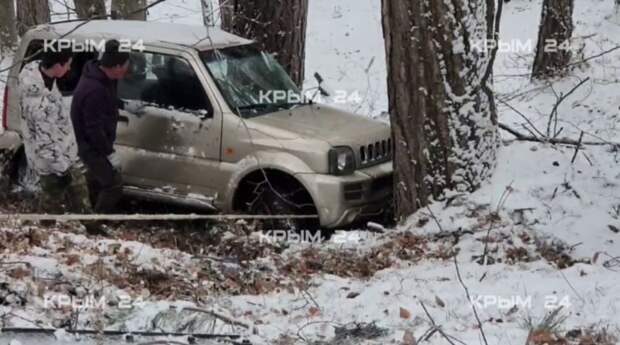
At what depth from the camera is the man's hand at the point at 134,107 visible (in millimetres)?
7805

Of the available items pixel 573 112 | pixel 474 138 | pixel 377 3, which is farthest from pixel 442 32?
pixel 377 3

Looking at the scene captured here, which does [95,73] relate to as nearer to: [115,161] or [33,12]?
[115,161]

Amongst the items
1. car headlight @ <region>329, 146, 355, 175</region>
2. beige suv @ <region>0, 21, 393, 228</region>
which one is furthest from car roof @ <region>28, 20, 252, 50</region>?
car headlight @ <region>329, 146, 355, 175</region>

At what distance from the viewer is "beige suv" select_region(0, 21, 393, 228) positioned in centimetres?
722

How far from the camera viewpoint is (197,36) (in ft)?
26.7

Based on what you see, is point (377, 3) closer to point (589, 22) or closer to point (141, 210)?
point (589, 22)

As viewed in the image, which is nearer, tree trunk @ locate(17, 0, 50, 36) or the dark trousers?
the dark trousers

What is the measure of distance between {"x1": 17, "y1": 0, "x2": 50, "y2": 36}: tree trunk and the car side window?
9.40 meters

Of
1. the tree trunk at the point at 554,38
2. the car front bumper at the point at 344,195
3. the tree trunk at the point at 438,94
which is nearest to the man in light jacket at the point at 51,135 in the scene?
the car front bumper at the point at 344,195

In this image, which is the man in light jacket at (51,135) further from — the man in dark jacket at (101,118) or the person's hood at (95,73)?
the person's hood at (95,73)

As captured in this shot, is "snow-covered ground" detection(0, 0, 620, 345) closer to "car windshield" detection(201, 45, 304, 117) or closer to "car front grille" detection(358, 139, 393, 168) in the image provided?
"car front grille" detection(358, 139, 393, 168)

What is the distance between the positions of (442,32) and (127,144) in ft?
10.5

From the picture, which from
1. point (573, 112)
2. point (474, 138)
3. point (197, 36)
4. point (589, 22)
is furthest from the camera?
point (589, 22)

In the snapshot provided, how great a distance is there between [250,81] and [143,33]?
46.1 inches
